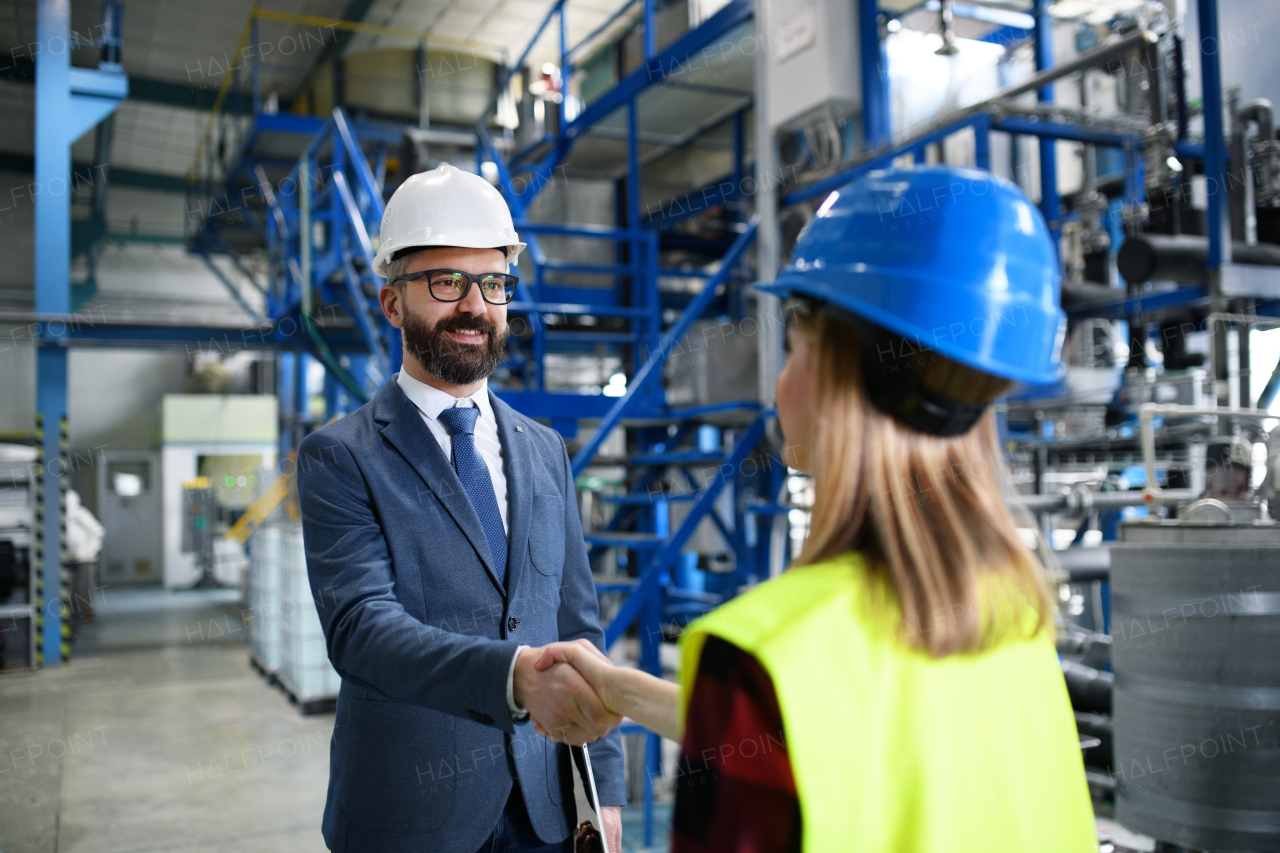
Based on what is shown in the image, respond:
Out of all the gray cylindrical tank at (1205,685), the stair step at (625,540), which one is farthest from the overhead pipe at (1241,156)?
the stair step at (625,540)

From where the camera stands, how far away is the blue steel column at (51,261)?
1033cm

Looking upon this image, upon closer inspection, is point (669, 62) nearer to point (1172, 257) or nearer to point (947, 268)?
point (1172, 257)

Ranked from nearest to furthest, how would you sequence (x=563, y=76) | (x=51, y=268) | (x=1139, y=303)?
(x=1139, y=303) < (x=563, y=76) < (x=51, y=268)

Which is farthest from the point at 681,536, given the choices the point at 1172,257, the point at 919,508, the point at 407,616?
the point at 919,508

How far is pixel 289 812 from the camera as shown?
5.95 meters

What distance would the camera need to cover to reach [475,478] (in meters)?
2.12

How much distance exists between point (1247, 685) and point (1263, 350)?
1.94 metres

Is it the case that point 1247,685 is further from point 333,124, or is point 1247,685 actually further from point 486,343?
point 333,124

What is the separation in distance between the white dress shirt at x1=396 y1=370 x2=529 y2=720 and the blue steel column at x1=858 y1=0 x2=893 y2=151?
3.92 meters

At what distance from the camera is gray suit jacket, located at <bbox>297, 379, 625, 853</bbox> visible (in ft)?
6.15

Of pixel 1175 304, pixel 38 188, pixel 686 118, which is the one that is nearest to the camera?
pixel 1175 304

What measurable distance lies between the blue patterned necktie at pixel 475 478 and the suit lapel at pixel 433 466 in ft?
0.13

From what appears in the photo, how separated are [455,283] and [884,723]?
5.43 ft

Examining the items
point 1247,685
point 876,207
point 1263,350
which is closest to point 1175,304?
point 1263,350
